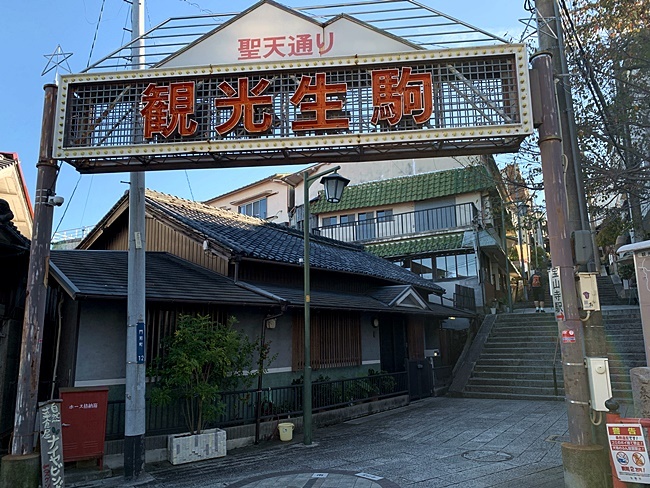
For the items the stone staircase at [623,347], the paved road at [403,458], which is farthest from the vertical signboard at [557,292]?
the stone staircase at [623,347]

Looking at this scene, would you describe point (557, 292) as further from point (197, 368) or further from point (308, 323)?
point (197, 368)

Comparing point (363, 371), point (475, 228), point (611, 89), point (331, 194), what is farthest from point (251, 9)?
point (475, 228)

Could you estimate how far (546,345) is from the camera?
18953 millimetres

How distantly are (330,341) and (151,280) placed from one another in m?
5.82

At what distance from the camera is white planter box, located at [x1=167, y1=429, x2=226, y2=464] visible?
31.2 feet

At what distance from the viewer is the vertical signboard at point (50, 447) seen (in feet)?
21.4

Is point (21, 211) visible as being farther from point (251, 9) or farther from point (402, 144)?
point (402, 144)

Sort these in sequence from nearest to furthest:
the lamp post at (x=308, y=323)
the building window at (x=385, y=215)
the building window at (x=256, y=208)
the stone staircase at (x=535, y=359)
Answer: the lamp post at (x=308, y=323), the stone staircase at (x=535, y=359), the building window at (x=385, y=215), the building window at (x=256, y=208)

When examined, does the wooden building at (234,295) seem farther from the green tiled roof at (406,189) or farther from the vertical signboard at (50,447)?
the green tiled roof at (406,189)

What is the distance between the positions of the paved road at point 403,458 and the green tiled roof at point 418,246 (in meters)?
12.5

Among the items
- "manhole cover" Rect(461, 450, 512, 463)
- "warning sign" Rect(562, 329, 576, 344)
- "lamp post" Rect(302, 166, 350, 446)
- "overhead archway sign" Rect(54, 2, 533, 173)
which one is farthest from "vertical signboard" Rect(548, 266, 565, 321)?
"lamp post" Rect(302, 166, 350, 446)

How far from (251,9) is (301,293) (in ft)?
26.6

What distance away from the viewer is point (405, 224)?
1088 inches

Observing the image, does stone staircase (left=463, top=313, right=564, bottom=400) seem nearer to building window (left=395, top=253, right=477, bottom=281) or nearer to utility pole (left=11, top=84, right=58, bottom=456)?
building window (left=395, top=253, right=477, bottom=281)
